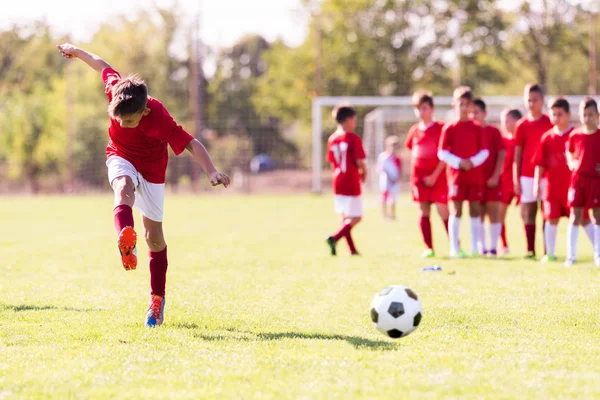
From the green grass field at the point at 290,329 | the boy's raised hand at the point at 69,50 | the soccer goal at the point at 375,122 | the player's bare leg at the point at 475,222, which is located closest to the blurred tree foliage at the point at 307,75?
the soccer goal at the point at 375,122

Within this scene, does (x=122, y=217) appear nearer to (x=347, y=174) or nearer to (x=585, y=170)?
(x=585, y=170)

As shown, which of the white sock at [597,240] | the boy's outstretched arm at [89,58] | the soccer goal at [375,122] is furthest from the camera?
the soccer goal at [375,122]

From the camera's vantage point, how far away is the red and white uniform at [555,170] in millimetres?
9430

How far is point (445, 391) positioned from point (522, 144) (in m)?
6.79

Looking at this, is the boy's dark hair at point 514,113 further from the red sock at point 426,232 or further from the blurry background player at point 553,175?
the red sock at point 426,232

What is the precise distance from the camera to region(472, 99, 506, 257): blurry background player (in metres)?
10.2

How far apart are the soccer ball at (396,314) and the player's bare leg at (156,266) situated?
60.2 inches

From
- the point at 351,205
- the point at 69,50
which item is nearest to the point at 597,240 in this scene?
the point at 351,205

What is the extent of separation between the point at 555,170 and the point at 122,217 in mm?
5842

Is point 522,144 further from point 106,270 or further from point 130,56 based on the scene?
point 130,56

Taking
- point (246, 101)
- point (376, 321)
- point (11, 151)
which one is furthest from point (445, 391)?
point (11, 151)

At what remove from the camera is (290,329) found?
18.1 feet

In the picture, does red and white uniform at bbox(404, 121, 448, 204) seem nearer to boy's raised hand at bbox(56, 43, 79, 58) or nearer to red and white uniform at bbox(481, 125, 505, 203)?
red and white uniform at bbox(481, 125, 505, 203)

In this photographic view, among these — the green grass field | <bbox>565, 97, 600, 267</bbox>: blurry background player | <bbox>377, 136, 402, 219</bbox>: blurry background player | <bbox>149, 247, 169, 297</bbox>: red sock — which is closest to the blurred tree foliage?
<bbox>377, 136, 402, 219</bbox>: blurry background player
